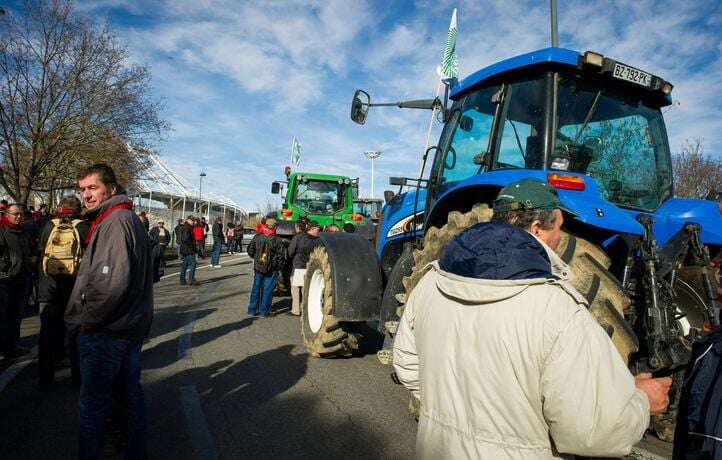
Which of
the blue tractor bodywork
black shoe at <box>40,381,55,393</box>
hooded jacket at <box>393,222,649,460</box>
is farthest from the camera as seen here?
black shoe at <box>40,381,55,393</box>

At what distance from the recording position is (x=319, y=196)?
42.1 ft

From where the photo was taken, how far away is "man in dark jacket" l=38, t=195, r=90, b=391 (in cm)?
457

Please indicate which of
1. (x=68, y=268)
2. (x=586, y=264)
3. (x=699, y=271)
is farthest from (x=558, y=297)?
(x=68, y=268)

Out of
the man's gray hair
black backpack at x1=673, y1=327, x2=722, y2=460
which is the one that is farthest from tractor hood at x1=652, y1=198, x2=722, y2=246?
black backpack at x1=673, y1=327, x2=722, y2=460

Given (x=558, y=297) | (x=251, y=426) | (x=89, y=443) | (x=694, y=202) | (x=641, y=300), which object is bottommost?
(x=251, y=426)

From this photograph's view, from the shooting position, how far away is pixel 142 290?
9.61 ft

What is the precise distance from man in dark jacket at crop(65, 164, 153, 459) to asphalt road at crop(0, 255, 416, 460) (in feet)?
2.33

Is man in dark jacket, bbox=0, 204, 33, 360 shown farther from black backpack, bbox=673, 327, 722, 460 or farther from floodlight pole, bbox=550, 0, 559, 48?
floodlight pole, bbox=550, 0, 559, 48

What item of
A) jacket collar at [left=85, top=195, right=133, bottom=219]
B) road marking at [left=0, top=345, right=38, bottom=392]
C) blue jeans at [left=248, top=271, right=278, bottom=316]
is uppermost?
jacket collar at [left=85, top=195, right=133, bottom=219]

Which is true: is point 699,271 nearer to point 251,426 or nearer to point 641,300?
point 641,300

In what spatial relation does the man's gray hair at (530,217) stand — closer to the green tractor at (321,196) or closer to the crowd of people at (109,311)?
the crowd of people at (109,311)

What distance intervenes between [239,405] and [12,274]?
10.9 ft

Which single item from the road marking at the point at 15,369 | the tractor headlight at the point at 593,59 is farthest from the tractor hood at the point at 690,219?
the road marking at the point at 15,369

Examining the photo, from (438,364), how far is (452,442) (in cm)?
24
